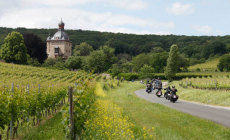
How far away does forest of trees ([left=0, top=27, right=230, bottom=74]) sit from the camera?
87.6 m

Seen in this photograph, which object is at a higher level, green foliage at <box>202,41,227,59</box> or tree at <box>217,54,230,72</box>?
green foliage at <box>202,41,227,59</box>

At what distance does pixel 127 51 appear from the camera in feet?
565

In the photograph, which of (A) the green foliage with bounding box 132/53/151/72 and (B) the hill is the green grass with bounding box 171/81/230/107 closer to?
(A) the green foliage with bounding box 132/53/151/72

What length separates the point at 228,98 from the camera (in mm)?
20344

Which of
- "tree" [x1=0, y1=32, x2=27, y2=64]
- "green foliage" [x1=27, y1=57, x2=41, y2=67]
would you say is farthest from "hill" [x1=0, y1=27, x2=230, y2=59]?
"tree" [x1=0, y1=32, x2=27, y2=64]

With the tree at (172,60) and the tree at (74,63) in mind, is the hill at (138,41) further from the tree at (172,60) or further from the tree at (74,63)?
the tree at (172,60)

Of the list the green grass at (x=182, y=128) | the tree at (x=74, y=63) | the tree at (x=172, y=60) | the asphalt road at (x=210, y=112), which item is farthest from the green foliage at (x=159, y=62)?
the green grass at (x=182, y=128)

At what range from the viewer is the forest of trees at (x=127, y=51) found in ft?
287

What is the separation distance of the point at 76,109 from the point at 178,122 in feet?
19.6

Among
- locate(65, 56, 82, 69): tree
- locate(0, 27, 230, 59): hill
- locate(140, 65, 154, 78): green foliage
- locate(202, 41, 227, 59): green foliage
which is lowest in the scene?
locate(140, 65, 154, 78): green foliage

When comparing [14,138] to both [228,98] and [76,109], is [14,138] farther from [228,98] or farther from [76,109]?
[228,98]

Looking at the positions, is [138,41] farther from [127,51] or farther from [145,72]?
[145,72]

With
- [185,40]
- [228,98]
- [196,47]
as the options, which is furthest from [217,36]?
[228,98]

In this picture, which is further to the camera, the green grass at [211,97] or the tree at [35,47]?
the tree at [35,47]
